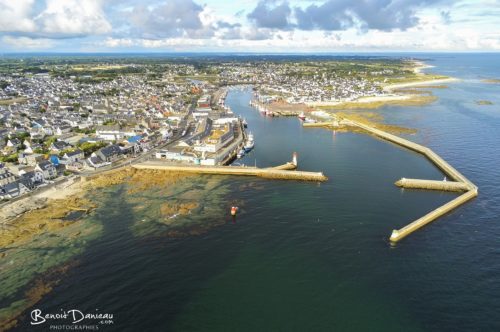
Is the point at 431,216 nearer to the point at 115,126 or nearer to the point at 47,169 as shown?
the point at 47,169

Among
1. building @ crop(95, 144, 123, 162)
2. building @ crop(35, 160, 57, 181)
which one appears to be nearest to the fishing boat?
building @ crop(95, 144, 123, 162)

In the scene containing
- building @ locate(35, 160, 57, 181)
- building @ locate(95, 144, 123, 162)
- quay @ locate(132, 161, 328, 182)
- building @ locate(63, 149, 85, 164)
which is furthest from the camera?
building @ locate(95, 144, 123, 162)

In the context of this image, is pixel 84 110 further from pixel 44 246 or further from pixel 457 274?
pixel 457 274

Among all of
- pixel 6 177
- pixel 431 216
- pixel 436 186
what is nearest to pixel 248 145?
pixel 436 186

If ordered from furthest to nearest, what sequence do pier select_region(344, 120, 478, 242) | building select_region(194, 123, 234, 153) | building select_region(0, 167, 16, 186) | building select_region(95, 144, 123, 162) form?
building select_region(194, 123, 234, 153), building select_region(95, 144, 123, 162), building select_region(0, 167, 16, 186), pier select_region(344, 120, 478, 242)

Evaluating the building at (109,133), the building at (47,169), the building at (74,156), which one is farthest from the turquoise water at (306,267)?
the building at (109,133)

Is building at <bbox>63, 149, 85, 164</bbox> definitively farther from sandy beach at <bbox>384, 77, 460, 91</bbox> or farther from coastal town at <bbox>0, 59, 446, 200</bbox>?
sandy beach at <bbox>384, 77, 460, 91</bbox>

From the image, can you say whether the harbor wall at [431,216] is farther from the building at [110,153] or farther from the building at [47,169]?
the building at [47,169]
